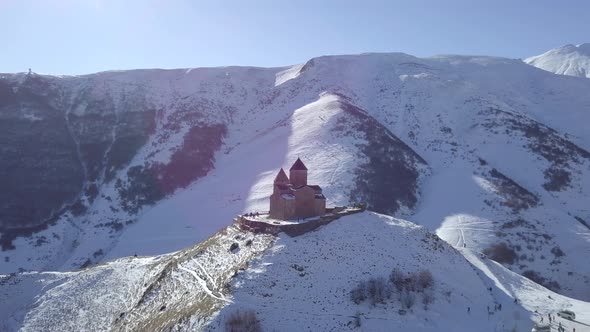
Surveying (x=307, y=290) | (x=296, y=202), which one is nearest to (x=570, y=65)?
(x=296, y=202)

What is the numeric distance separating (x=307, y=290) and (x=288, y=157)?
174 feet

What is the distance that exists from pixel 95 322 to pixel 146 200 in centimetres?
4325

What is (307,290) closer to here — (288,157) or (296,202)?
(296,202)

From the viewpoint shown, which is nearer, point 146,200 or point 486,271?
point 486,271

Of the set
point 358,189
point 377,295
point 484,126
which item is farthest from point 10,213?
point 484,126

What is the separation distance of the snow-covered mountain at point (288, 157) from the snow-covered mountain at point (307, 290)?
341 inches

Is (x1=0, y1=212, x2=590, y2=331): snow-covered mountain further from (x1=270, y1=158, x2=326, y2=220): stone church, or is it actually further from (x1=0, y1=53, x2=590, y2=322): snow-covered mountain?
(x1=0, y1=53, x2=590, y2=322): snow-covered mountain

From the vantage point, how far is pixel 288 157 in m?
89.2

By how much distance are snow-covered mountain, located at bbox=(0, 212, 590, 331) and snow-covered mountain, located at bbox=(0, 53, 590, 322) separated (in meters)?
8.65

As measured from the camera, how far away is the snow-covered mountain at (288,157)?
233ft

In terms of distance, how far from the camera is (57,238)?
76375 millimetres

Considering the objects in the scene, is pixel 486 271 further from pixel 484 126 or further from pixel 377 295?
pixel 484 126

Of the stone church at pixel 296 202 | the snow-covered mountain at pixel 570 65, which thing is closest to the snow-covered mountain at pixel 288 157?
the stone church at pixel 296 202

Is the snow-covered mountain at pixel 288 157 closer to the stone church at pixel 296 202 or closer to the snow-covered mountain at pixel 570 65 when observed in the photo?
the stone church at pixel 296 202
